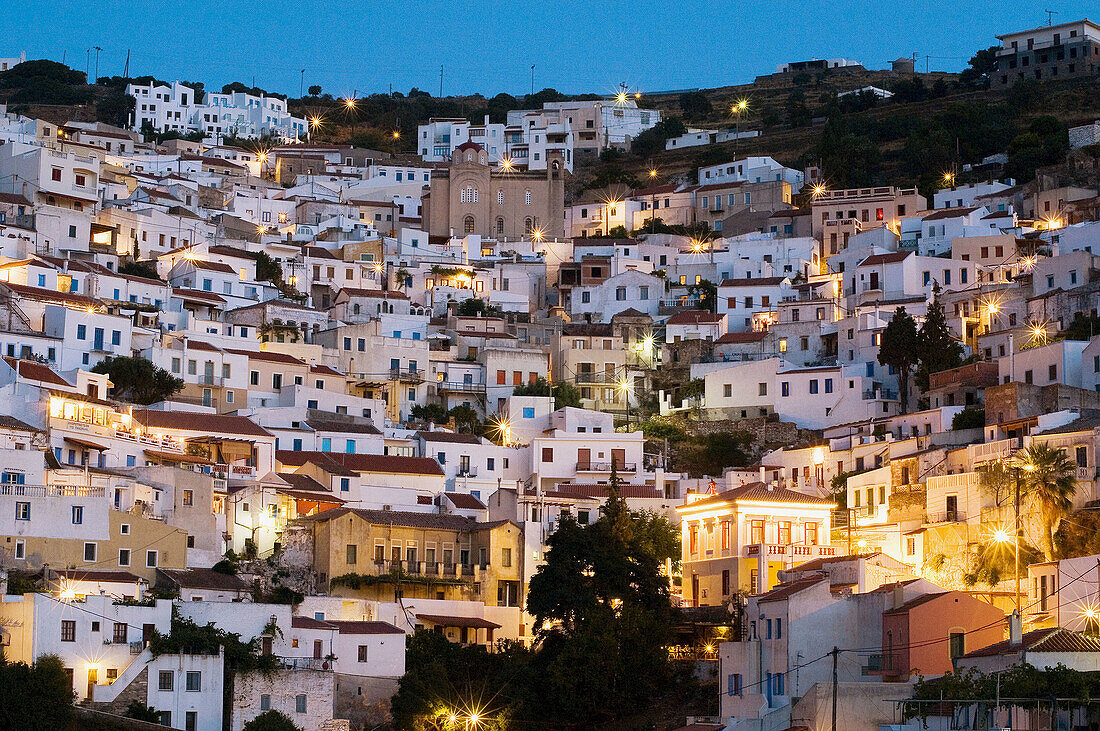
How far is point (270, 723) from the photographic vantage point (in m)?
47.4

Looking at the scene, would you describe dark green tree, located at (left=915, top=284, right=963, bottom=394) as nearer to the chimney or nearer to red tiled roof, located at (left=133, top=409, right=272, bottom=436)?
red tiled roof, located at (left=133, top=409, right=272, bottom=436)

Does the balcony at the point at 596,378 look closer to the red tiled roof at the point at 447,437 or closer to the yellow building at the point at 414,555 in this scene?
the red tiled roof at the point at 447,437

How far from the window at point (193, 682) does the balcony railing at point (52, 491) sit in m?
8.30

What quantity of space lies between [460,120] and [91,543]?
81682mm

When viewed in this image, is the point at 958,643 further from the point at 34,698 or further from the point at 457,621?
the point at 34,698

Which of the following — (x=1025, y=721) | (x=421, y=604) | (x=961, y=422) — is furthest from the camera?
(x=961, y=422)

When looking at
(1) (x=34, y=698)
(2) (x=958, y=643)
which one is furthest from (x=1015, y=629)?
(1) (x=34, y=698)

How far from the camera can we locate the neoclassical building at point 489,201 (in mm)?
104812

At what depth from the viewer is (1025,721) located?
36.4m

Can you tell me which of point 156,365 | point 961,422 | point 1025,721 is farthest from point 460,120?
point 1025,721

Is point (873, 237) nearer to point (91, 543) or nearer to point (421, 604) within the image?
point (421, 604)

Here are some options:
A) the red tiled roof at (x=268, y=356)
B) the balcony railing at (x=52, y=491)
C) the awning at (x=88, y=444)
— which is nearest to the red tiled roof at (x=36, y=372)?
the awning at (x=88, y=444)

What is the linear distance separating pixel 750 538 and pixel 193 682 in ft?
65.7

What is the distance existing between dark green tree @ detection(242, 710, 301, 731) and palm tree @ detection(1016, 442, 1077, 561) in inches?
940
